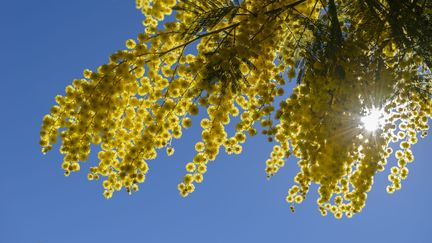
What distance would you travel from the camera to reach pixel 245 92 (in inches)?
197

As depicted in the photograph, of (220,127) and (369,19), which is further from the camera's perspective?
(369,19)

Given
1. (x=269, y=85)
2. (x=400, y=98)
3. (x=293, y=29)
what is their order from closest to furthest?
(x=269, y=85)
(x=293, y=29)
(x=400, y=98)

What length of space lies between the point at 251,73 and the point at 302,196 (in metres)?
1.58

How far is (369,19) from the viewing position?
551 cm

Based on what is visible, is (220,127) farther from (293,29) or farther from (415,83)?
(415,83)

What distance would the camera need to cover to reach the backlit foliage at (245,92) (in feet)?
14.4

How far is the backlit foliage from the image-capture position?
439 centimetres

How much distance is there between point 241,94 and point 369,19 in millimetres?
2037

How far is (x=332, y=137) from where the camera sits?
4.55 metres

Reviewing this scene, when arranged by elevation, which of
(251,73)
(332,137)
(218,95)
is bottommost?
(332,137)

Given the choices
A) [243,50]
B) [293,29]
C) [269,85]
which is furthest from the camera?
[293,29]

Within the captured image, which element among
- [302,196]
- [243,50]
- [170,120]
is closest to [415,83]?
[302,196]

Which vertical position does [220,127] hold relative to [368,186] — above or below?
above

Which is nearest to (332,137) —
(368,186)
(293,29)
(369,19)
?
(368,186)
